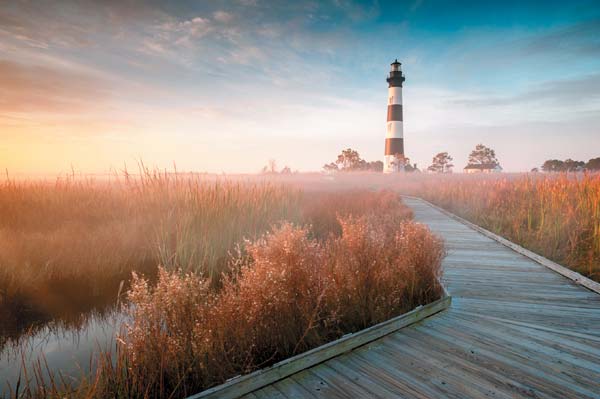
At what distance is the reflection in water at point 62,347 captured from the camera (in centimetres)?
274

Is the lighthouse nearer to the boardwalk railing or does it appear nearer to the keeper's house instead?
the keeper's house

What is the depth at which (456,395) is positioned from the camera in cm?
180

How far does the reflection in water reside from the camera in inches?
108

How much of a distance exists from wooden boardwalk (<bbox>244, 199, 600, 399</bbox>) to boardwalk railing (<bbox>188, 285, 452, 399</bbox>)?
1.7 inches

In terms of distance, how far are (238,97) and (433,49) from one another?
2086 cm

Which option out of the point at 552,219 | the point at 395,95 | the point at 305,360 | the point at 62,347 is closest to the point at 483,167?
the point at 395,95

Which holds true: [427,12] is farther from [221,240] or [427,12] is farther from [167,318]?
[167,318]

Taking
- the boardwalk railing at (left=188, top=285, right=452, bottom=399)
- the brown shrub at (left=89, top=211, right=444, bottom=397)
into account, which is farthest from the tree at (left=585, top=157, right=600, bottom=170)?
the boardwalk railing at (left=188, top=285, right=452, bottom=399)

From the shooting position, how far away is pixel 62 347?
316 cm

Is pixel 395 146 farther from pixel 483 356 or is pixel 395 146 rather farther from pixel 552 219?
pixel 483 356

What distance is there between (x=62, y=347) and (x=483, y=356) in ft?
13.1

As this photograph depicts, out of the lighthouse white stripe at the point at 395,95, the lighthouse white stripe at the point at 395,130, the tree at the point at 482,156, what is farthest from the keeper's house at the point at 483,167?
the lighthouse white stripe at the point at 395,95

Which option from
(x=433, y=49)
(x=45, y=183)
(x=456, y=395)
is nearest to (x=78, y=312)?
(x=456, y=395)

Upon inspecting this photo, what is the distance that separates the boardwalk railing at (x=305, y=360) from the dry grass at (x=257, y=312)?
0.40ft
